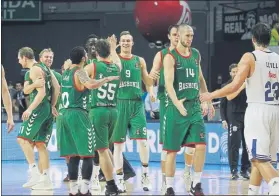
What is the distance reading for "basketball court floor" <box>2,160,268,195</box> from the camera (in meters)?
11.0

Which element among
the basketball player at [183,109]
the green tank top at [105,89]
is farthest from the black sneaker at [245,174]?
the green tank top at [105,89]

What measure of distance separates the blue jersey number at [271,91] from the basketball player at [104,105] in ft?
7.44

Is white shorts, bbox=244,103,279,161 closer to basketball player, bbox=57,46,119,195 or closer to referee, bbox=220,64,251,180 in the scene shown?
basketball player, bbox=57,46,119,195

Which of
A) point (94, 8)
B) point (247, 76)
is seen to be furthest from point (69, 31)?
point (247, 76)

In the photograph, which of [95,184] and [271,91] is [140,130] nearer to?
[95,184]

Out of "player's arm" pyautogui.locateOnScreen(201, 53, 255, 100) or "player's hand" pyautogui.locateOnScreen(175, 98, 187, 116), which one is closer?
"player's arm" pyautogui.locateOnScreen(201, 53, 255, 100)

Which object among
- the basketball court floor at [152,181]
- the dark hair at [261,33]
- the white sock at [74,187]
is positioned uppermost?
the dark hair at [261,33]

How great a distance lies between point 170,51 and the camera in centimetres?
999

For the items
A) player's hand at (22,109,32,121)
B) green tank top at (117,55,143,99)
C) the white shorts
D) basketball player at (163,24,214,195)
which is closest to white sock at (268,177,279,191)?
the white shorts

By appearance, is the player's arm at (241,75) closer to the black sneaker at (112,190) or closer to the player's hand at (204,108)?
the player's hand at (204,108)

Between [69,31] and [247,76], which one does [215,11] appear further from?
[247,76]

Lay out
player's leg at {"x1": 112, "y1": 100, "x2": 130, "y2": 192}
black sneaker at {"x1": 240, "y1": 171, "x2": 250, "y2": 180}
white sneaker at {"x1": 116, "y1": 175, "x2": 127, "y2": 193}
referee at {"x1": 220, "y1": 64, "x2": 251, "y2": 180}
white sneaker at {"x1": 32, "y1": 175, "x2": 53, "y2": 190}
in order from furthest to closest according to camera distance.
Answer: referee at {"x1": 220, "y1": 64, "x2": 251, "y2": 180}, black sneaker at {"x1": 240, "y1": 171, "x2": 250, "y2": 180}, white sneaker at {"x1": 32, "y1": 175, "x2": 53, "y2": 190}, player's leg at {"x1": 112, "y1": 100, "x2": 130, "y2": 192}, white sneaker at {"x1": 116, "y1": 175, "x2": 127, "y2": 193}

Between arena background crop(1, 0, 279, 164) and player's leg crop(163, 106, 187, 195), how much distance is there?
46.9 feet

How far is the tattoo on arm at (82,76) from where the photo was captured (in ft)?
31.2
